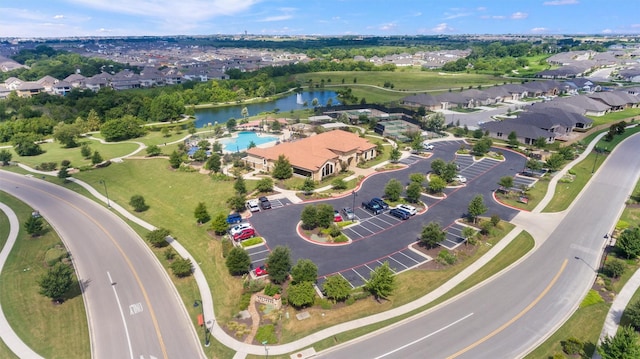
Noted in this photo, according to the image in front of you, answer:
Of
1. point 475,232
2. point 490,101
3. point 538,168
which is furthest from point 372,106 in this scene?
point 475,232

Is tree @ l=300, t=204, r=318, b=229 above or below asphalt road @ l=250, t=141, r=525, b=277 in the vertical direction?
above

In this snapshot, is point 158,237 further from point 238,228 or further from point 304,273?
point 304,273

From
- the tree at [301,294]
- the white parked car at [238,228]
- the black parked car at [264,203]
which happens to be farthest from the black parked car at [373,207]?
the tree at [301,294]

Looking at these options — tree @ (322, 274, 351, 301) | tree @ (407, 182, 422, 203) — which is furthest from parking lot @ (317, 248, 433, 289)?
tree @ (407, 182, 422, 203)

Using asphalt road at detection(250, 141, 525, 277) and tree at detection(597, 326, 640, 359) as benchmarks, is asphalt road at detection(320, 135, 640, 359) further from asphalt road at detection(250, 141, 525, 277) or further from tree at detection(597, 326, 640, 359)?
asphalt road at detection(250, 141, 525, 277)

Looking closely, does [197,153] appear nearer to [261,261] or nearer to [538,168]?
[261,261]

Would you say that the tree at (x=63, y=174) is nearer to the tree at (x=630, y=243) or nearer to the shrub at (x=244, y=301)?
the shrub at (x=244, y=301)
